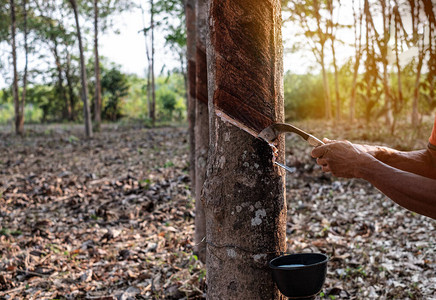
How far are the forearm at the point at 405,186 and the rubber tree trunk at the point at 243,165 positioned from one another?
40 cm

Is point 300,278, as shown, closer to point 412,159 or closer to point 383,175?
point 383,175

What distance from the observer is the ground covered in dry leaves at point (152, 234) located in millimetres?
3273

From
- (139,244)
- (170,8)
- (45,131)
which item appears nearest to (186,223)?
(139,244)

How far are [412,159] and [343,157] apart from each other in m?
0.64

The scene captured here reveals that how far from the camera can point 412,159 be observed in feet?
7.04

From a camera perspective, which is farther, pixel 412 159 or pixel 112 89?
pixel 112 89

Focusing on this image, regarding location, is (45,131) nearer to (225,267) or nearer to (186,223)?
(186,223)

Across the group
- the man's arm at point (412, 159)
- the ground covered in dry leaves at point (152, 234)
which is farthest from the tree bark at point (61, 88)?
the man's arm at point (412, 159)

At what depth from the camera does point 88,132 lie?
546 inches

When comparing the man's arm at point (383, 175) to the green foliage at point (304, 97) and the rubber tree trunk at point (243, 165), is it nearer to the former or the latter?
the rubber tree trunk at point (243, 165)

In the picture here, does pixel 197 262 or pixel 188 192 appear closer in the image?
pixel 197 262

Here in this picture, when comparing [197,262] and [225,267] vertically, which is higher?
[225,267]

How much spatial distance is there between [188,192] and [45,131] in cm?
1153

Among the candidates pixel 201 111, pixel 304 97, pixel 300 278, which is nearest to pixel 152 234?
pixel 201 111
